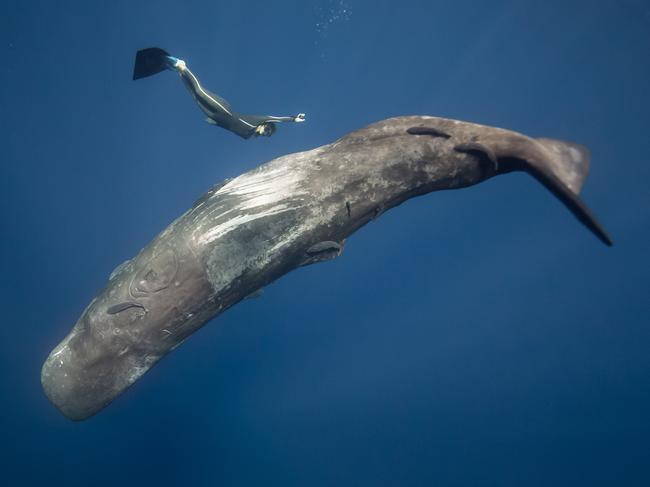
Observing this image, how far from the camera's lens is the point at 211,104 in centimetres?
706

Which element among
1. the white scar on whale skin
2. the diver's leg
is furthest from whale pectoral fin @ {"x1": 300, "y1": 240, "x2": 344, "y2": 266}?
the diver's leg

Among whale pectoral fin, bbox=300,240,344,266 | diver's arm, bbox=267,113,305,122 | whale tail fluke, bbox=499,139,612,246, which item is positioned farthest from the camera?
diver's arm, bbox=267,113,305,122

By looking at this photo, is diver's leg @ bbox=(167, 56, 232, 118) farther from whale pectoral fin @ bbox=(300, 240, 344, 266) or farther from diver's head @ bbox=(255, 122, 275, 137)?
whale pectoral fin @ bbox=(300, 240, 344, 266)

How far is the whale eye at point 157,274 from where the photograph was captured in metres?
4.35

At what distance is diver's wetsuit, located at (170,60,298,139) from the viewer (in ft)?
22.7

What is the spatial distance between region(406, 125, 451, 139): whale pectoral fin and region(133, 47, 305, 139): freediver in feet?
8.78

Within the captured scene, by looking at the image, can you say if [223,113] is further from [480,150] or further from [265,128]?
[480,150]

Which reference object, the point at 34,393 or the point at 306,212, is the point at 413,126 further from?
the point at 34,393

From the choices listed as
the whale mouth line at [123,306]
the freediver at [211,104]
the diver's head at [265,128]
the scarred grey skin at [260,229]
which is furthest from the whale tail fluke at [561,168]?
the whale mouth line at [123,306]

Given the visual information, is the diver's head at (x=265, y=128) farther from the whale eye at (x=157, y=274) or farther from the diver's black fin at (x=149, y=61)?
the whale eye at (x=157, y=274)

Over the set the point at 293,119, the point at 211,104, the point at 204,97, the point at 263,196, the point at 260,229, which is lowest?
the point at 260,229

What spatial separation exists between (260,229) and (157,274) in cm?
129

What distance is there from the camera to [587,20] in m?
15.8

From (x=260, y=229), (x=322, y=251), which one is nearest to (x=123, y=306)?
(x=260, y=229)
